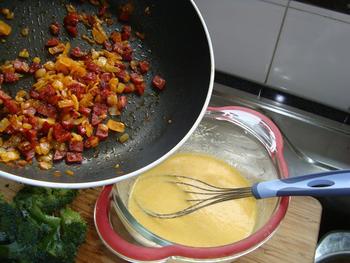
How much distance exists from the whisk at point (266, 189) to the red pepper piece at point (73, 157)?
254 mm

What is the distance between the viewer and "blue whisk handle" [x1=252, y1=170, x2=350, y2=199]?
832mm

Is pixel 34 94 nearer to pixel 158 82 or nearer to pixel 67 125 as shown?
pixel 67 125

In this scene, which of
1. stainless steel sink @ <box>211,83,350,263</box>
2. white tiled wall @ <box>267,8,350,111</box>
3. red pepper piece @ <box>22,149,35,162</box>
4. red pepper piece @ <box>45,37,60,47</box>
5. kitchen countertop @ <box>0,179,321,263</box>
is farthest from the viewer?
stainless steel sink @ <box>211,83,350,263</box>

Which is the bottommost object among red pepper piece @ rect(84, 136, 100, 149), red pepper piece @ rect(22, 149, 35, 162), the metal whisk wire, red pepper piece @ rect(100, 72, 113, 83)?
the metal whisk wire

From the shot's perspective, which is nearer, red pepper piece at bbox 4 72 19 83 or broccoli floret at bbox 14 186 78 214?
red pepper piece at bbox 4 72 19 83

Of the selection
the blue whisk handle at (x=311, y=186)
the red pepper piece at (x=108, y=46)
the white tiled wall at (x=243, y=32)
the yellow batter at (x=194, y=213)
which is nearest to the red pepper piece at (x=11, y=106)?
the red pepper piece at (x=108, y=46)

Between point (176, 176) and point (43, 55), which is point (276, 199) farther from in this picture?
point (43, 55)

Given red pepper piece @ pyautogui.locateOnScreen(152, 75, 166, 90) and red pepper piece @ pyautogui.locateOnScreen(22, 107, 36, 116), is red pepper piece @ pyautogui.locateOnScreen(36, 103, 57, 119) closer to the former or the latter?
red pepper piece @ pyautogui.locateOnScreen(22, 107, 36, 116)

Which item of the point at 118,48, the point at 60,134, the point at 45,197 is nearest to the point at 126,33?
the point at 118,48

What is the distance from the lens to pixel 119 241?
0.83 metres

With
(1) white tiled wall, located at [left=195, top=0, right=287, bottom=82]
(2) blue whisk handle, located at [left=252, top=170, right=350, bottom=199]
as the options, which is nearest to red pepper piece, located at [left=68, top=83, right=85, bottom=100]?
(2) blue whisk handle, located at [left=252, top=170, right=350, bottom=199]

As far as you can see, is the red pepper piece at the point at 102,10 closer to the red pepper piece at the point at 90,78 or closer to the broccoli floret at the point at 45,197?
the red pepper piece at the point at 90,78

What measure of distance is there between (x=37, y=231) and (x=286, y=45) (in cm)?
82

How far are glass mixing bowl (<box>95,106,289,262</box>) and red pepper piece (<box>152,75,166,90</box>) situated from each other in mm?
214
